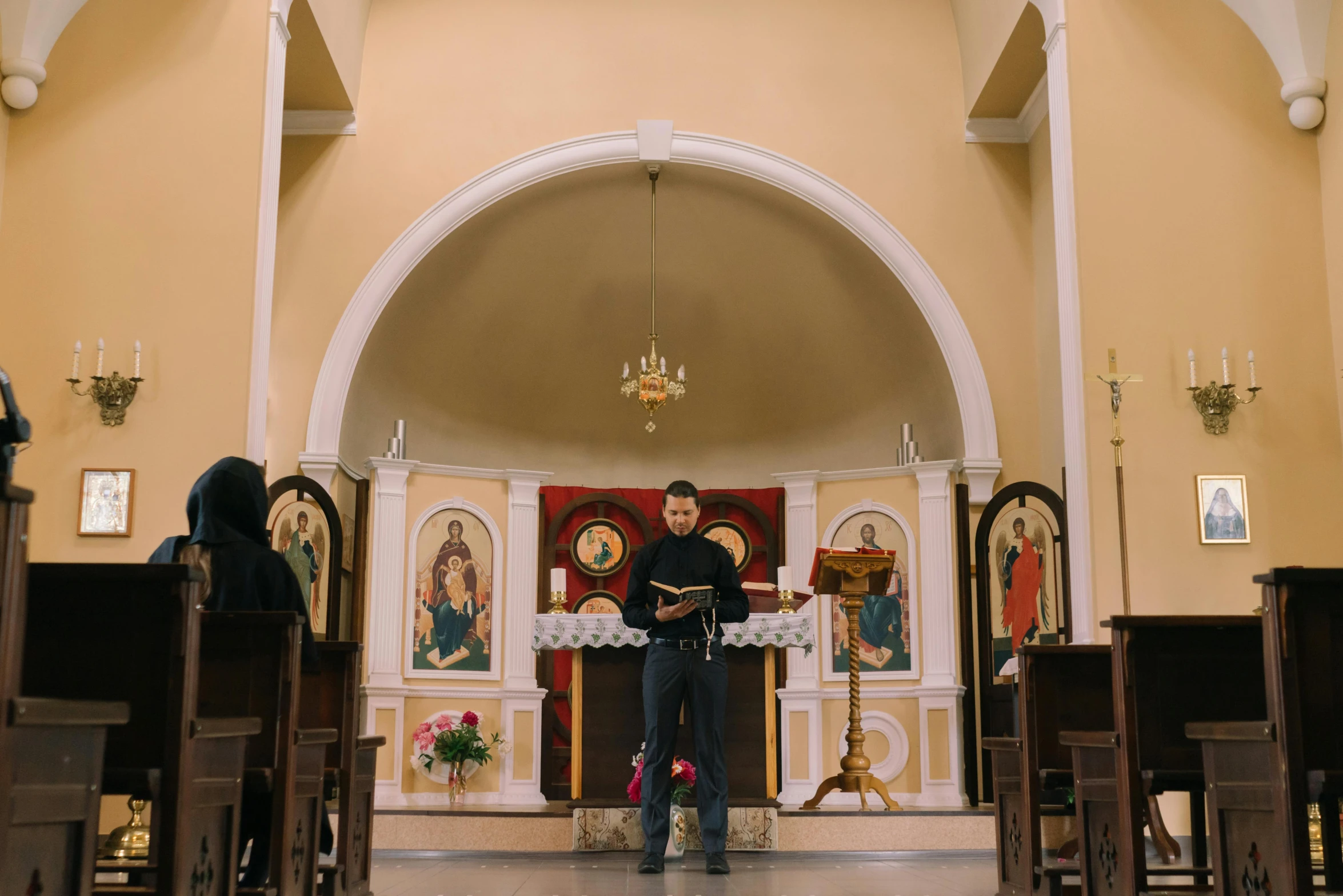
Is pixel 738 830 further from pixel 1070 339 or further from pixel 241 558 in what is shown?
pixel 241 558

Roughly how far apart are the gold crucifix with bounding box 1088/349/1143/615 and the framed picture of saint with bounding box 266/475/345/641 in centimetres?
490

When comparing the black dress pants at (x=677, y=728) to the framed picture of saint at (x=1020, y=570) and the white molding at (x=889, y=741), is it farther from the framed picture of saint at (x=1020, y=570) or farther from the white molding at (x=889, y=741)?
the white molding at (x=889, y=741)

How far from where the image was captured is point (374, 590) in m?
9.63

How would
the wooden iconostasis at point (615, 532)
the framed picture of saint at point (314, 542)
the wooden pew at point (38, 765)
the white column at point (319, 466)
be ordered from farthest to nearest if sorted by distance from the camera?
the wooden iconostasis at point (615, 532)
the white column at point (319, 466)
the framed picture of saint at point (314, 542)
the wooden pew at point (38, 765)

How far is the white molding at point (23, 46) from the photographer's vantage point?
688 centimetres

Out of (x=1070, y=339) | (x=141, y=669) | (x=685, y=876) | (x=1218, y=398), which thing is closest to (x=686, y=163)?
(x=1070, y=339)

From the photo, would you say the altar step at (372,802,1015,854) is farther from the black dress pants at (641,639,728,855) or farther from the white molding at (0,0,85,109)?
the white molding at (0,0,85,109)

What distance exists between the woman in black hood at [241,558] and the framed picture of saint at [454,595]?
5.61 metres

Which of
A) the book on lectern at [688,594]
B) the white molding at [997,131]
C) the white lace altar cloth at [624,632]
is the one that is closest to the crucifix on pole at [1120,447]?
the white lace altar cloth at [624,632]

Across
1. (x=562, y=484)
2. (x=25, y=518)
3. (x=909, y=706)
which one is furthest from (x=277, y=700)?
(x=562, y=484)

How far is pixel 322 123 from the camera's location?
957 centimetres

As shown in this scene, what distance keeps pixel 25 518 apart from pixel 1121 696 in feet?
9.80

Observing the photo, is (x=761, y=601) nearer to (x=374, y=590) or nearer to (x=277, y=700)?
(x=374, y=590)

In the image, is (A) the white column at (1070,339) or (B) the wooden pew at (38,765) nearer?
(B) the wooden pew at (38,765)
